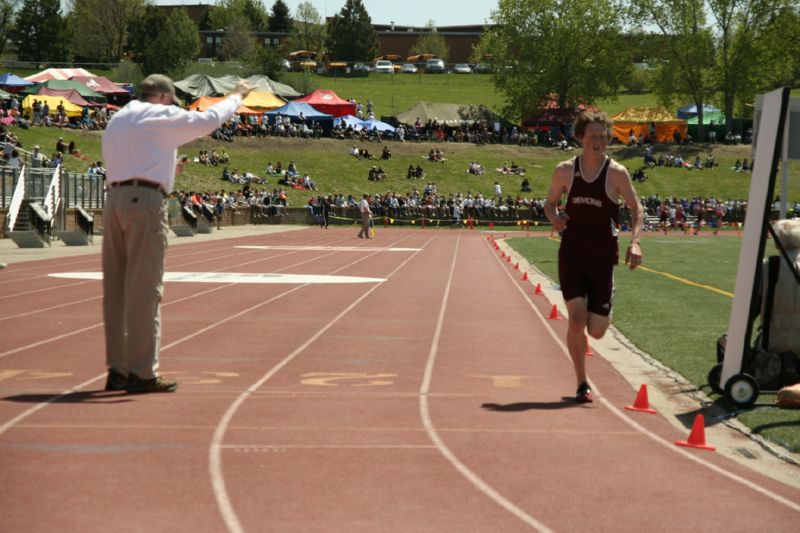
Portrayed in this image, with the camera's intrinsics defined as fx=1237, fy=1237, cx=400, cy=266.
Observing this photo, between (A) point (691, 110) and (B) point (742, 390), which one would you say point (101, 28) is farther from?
(B) point (742, 390)

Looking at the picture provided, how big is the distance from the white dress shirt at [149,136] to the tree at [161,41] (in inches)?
4551

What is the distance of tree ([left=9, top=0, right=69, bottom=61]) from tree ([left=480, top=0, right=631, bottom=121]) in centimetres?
4983

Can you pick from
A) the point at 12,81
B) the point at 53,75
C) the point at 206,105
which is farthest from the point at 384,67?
the point at 206,105

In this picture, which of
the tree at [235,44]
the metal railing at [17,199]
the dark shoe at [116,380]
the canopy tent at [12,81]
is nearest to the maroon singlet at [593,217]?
the dark shoe at [116,380]

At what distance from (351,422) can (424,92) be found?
120969 millimetres

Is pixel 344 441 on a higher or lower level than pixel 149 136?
lower

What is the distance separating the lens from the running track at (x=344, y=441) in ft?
17.7

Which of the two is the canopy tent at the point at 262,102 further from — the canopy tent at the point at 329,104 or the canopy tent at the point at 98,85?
the canopy tent at the point at 98,85

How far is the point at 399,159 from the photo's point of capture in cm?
7944

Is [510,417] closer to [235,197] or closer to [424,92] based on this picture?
[235,197]

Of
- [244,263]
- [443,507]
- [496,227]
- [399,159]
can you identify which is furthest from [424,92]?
[443,507]

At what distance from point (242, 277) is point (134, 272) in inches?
585

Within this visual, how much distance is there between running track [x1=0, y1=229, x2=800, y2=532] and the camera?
5406mm

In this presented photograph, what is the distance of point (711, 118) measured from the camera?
341 feet
